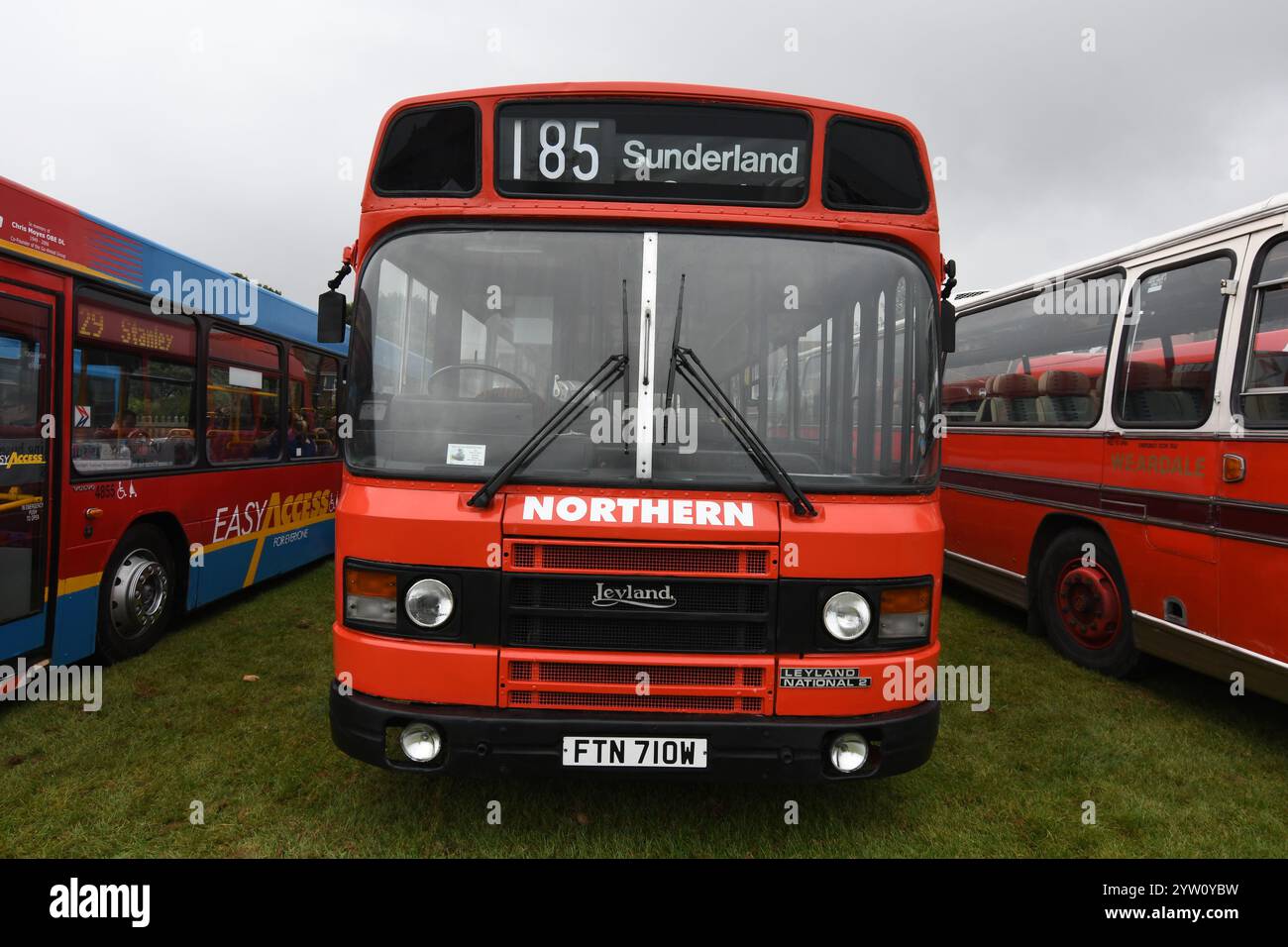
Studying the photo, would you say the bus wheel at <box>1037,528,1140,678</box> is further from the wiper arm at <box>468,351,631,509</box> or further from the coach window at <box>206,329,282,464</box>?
the coach window at <box>206,329,282,464</box>

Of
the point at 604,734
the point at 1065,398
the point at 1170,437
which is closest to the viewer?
the point at 604,734

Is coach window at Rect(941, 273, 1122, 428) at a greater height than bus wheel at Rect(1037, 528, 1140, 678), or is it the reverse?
coach window at Rect(941, 273, 1122, 428)

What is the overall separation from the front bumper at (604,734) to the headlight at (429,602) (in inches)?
13.0

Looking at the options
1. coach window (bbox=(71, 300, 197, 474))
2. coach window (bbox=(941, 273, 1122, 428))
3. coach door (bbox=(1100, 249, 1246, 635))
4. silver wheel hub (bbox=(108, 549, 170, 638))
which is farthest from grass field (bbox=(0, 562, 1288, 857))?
coach window (bbox=(941, 273, 1122, 428))

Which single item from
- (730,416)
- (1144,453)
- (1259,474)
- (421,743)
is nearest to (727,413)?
(730,416)

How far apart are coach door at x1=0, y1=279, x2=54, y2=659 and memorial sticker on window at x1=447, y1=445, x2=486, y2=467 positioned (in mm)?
2958

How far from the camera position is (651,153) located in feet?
10.6

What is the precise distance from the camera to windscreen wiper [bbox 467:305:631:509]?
9.56 ft

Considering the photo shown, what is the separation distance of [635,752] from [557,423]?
50.1 inches

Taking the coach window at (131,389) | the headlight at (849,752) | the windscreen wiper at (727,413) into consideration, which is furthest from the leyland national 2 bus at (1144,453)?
the coach window at (131,389)

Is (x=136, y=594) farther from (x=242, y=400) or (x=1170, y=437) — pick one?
(x=1170, y=437)

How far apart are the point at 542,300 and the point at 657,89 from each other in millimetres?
1011

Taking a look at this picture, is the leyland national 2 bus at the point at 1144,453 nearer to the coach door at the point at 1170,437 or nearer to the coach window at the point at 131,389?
the coach door at the point at 1170,437

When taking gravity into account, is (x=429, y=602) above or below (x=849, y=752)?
above
